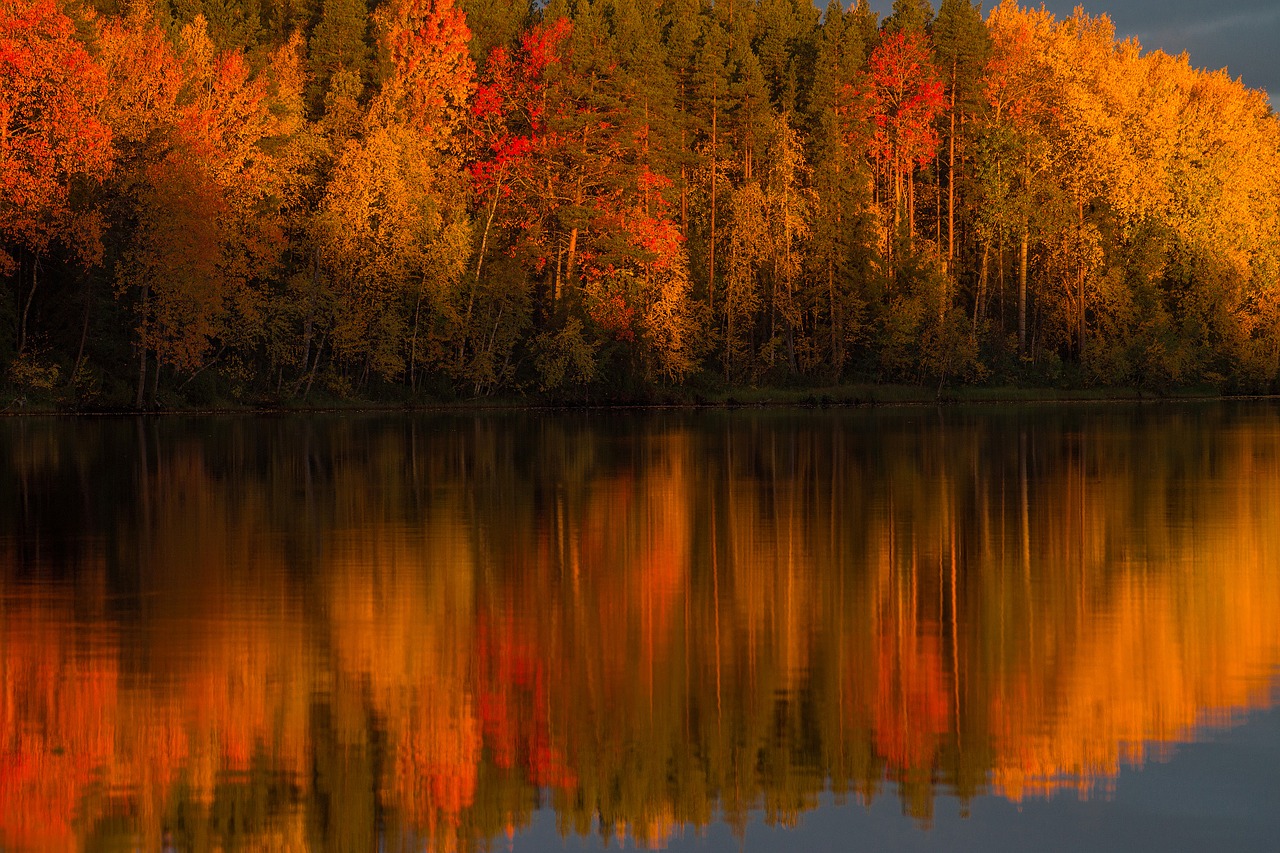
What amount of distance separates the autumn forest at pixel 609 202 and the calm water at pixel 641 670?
112 feet

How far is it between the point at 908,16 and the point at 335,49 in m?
31.3

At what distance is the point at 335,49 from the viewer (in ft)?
257

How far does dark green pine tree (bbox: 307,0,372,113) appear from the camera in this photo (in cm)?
7775

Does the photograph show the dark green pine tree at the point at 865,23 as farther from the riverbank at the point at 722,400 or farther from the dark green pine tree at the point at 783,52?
the riverbank at the point at 722,400

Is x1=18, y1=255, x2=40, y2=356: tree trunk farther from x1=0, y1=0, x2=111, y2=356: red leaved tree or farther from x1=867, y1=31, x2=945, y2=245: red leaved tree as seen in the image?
x1=867, y1=31, x2=945, y2=245: red leaved tree

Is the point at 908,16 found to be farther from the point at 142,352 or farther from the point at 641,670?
the point at 641,670

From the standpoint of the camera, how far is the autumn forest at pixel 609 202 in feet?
202

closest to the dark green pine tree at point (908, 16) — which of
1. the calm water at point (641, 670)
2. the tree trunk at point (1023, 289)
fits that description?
the tree trunk at point (1023, 289)

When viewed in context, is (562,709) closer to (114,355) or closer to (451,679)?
(451,679)

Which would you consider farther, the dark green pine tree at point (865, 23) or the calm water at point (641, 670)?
the dark green pine tree at point (865, 23)

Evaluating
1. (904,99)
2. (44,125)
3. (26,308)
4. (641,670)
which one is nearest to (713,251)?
(904,99)

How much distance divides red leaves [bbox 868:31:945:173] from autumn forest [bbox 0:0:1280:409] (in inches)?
8.2

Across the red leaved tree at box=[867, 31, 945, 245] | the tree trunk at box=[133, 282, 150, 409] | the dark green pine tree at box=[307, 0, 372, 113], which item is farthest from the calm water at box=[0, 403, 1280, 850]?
the red leaved tree at box=[867, 31, 945, 245]

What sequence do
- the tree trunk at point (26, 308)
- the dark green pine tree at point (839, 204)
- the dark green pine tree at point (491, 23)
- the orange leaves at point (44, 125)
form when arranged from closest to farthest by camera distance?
the orange leaves at point (44, 125) → the tree trunk at point (26, 308) → the dark green pine tree at point (839, 204) → the dark green pine tree at point (491, 23)
